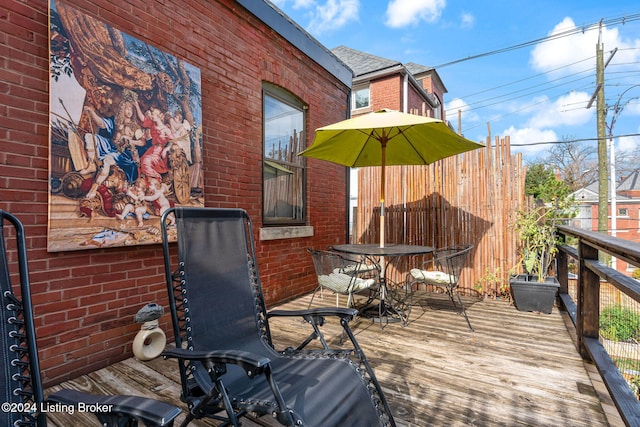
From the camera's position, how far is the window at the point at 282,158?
13.6ft

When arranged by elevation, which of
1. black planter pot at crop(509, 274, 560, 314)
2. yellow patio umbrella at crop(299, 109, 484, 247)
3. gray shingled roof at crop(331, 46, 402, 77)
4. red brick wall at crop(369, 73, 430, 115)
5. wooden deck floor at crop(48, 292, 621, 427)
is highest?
gray shingled roof at crop(331, 46, 402, 77)

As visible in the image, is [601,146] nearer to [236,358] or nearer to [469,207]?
[469,207]

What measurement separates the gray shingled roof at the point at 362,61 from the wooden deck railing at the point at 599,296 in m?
9.53

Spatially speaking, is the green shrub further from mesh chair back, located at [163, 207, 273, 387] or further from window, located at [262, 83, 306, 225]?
mesh chair back, located at [163, 207, 273, 387]

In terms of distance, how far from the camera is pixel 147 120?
8.58 feet

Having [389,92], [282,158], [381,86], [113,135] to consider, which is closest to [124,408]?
[113,135]

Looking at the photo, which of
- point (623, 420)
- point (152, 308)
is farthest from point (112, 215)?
point (623, 420)

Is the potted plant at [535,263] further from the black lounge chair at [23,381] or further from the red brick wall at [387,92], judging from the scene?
the red brick wall at [387,92]

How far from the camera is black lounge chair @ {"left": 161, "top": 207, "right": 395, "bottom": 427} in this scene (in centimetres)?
123

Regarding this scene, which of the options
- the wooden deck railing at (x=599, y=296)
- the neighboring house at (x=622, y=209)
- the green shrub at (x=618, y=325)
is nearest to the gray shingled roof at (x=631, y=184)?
the neighboring house at (x=622, y=209)

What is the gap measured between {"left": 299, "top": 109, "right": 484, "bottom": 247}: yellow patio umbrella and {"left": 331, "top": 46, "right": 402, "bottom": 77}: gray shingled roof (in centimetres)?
755

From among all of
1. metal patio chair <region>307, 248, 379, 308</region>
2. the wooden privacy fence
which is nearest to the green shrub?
the wooden privacy fence

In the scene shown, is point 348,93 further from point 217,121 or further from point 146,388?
point 146,388

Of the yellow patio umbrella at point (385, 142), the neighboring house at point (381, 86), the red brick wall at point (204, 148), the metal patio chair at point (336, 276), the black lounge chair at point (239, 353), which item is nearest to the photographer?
the black lounge chair at point (239, 353)
